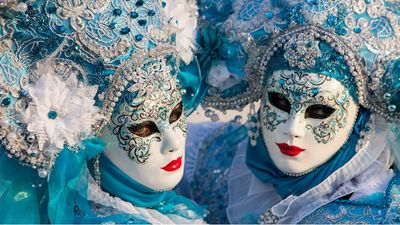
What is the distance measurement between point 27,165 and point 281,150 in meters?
0.73

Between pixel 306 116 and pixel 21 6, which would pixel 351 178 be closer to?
pixel 306 116

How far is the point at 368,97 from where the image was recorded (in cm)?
253

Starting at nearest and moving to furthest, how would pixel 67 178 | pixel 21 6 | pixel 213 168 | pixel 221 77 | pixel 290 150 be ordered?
pixel 21 6, pixel 67 178, pixel 290 150, pixel 221 77, pixel 213 168

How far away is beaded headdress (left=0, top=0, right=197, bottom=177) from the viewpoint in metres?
2.20

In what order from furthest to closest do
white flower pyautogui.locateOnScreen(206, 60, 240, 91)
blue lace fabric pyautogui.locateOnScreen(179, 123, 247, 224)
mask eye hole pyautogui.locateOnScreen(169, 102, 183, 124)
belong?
blue lace fabric pyautogui.locateOnScreen(179, 123, 247, 224)
white flower pyautogui.locateOnScreen(206, 60, 240, 91)
mask eye hole pyautogui.locateOnScreen(169, 102, 183, 124)

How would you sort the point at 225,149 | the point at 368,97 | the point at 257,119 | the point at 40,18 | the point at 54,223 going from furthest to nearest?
the point at 225,149 → the point at 257,119 → the point at 368,97 → the point at 54,223 → the point at 40,18

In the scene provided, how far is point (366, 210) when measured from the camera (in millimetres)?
2564

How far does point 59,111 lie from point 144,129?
0.83ft

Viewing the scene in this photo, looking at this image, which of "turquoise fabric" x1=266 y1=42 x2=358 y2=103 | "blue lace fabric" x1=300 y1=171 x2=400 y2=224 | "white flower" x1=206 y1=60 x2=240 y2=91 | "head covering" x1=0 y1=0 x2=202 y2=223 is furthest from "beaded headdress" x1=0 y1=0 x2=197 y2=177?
"blue lace fabric" x1=300 y1=171 x2=400 y2=224

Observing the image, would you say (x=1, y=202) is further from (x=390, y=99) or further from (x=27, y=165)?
(x=390, y=99)

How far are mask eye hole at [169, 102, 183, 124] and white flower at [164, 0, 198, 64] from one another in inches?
5.8

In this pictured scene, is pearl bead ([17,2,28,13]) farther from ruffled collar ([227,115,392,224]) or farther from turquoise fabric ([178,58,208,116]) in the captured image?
ruffled collar ([227,115,392,224])

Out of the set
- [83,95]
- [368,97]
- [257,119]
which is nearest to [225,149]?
[257,119]

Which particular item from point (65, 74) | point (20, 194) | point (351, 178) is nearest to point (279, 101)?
point (351, 178)
